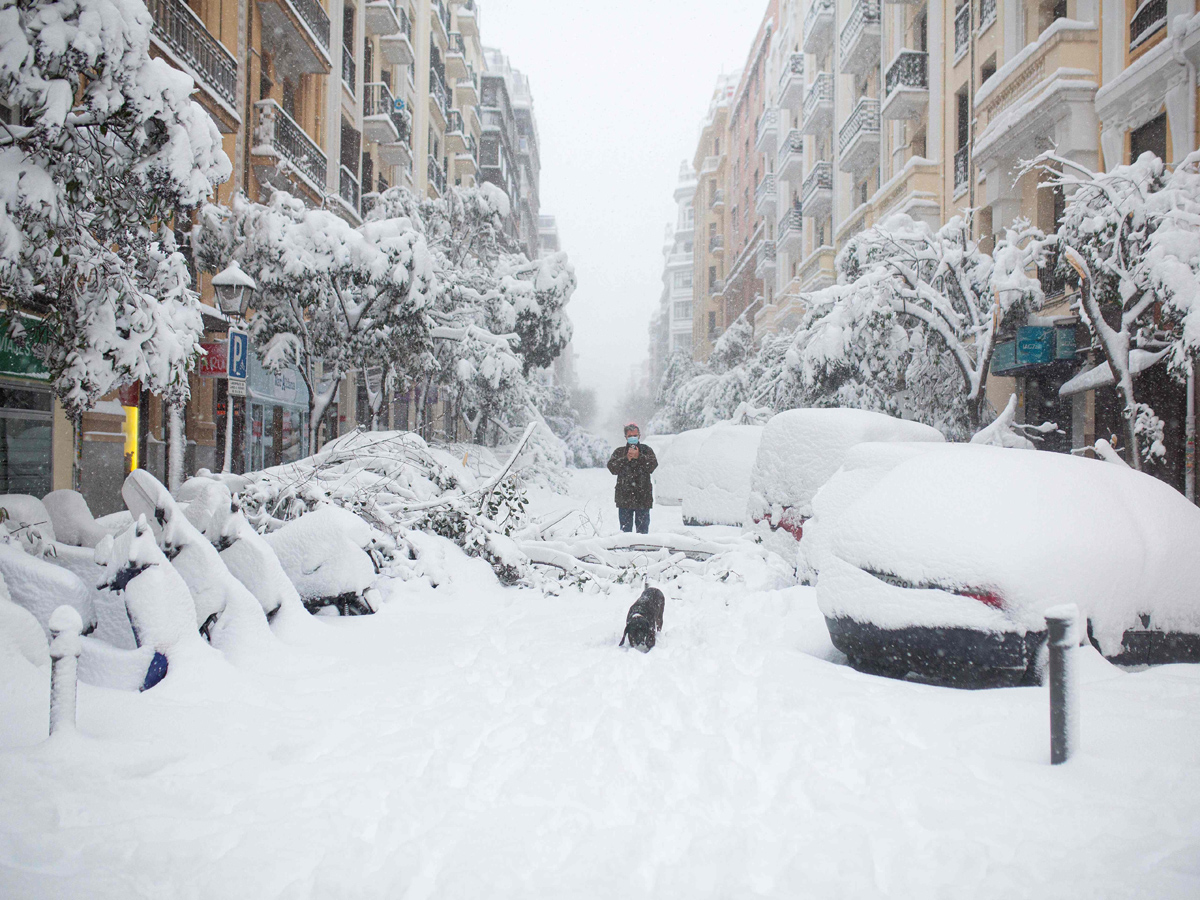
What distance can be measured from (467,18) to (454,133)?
7.84 meters

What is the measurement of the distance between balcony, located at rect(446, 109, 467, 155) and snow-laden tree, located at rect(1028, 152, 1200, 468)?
3323 centimetres

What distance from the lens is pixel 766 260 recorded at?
37.8m

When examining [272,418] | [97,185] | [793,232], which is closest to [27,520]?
[97,185]

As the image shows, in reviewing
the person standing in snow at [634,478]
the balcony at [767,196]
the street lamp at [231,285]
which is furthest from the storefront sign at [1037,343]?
the balcony at [767,196]

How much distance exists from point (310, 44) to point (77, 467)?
1203 centimetres

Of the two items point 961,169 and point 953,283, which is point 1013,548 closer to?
point 953,283

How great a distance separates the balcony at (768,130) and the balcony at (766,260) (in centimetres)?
476

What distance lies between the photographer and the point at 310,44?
1898 cm

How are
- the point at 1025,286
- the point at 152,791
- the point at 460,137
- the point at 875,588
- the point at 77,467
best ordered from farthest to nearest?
the point at 460,137, the point at 77,467, the point at 1025,286, the point at 875,588, the point at 152,791

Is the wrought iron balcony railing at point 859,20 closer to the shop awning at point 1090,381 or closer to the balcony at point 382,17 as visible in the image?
the balcony at point 382,17

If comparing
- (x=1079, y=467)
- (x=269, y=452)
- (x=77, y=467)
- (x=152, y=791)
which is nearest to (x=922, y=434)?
(x=1079, y=467)

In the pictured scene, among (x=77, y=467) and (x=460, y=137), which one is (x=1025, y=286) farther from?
(x=460, y=137)

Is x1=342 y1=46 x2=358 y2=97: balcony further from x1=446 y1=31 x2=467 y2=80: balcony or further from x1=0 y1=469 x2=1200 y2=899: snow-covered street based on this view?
x1=0 y1=469 x2=1200 y2=899: snow-covered street

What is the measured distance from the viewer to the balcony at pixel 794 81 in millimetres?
32875
